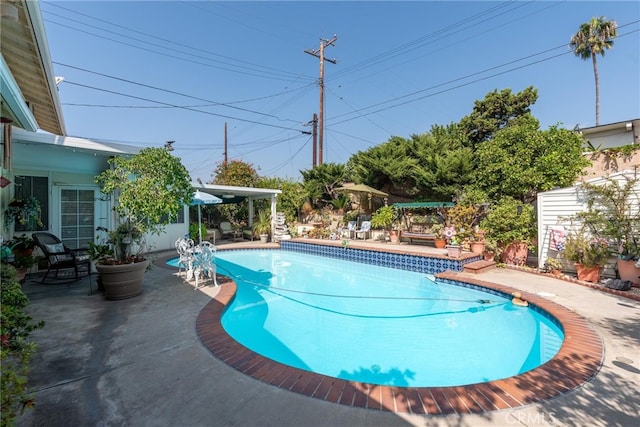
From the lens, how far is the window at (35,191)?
695 cm

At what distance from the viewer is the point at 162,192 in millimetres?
5445

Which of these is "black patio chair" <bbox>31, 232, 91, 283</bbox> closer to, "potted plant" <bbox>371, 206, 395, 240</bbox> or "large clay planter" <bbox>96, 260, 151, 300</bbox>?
"large clay planter" <bbox>96, 260, 151, 300</bbox>

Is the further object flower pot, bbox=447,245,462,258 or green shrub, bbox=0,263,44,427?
flower pot, bbox=447,245,462,258

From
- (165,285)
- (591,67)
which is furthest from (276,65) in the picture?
(591,67)

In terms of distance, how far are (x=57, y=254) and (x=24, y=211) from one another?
156 centimetres

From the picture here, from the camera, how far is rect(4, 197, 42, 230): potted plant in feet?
21.1

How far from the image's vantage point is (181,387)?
8.64 feet

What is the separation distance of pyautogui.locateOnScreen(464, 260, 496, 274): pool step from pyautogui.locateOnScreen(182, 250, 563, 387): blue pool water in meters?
0.88

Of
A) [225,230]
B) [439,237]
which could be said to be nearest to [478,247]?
[439,237]

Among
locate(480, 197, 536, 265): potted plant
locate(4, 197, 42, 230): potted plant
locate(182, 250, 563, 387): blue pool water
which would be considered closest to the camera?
locate(182, 250, 563, 387): blue pool water

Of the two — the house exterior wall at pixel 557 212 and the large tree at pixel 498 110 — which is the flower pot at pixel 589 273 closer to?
the house exterior wall at pixel 557 212

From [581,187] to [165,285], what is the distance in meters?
9.80

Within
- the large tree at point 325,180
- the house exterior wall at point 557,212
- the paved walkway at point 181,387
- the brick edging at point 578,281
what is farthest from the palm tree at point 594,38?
the paved walkway at point 181,387

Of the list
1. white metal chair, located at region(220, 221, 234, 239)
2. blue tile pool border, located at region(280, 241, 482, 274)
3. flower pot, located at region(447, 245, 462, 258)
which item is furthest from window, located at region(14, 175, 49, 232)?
flower pot, located at region(447, 245, 462, 258)
